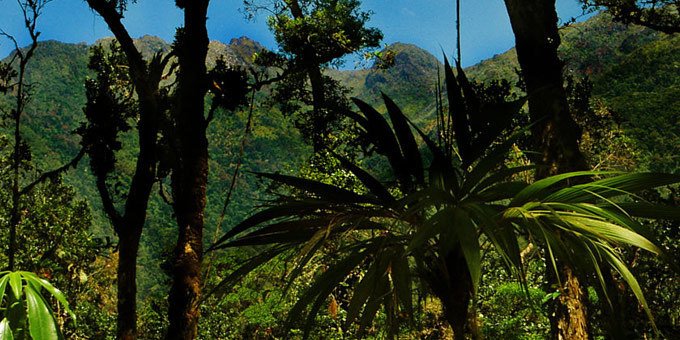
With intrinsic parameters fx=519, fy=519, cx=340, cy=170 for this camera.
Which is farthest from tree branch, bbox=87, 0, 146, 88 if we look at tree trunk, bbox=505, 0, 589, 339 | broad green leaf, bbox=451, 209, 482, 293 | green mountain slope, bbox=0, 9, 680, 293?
green mountain slope, bbox=0, 9, 680, 293

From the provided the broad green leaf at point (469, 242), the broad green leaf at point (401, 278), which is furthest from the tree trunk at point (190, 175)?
Result: the broad green leaf at point (469, 242)

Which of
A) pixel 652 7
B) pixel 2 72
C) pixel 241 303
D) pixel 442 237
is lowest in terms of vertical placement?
pixel 241 303

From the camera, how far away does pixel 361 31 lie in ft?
34.0

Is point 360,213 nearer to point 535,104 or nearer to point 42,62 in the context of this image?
point 535,104

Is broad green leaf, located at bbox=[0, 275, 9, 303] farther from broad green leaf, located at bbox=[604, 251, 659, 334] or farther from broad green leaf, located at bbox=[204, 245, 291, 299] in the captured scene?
broad green leaf, located at bbox=[604, 251, 659, 334]

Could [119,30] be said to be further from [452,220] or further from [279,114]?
[279,114]

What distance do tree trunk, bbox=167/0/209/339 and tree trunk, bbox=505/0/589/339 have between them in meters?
2.77

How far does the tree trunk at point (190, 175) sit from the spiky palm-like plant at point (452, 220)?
2.86 meters

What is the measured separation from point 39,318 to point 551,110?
3073mm

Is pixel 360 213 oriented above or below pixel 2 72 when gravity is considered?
below

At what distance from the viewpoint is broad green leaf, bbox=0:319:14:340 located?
1268 millimetres

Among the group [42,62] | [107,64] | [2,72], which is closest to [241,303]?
[107,64]

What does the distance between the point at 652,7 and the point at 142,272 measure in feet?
129

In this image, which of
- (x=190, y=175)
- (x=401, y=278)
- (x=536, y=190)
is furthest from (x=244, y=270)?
(x=190, y=175)
